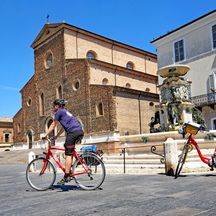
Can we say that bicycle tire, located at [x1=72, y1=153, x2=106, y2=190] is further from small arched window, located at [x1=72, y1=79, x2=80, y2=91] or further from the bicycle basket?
small arched window, located at [x1=72, y1=79, x2=80, y2=91]

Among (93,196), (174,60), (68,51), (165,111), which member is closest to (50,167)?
(93,196)

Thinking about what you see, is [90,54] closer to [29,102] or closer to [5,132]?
[29,102]

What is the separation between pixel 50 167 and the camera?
629 cm

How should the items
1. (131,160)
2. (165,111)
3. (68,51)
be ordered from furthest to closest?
(68,51) → (165,111) → (131,160)

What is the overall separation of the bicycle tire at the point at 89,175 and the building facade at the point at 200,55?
19.3 m

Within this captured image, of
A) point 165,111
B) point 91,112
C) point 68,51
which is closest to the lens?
point 165,111

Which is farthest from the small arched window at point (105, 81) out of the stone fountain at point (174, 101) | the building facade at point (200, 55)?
the stone fountain at point (174, 101)

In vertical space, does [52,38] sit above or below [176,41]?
above

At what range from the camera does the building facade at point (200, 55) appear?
24280mm

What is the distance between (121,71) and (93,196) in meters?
32.0

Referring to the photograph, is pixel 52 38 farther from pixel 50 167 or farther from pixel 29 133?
pixel 50 167

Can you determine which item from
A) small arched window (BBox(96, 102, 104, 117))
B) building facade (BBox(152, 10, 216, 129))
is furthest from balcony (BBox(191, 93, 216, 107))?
small arched window (BBox(96, 102, 104, 117))

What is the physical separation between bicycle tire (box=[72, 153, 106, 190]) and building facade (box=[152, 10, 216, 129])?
63.5ft

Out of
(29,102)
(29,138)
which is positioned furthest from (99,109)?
(29,102)
